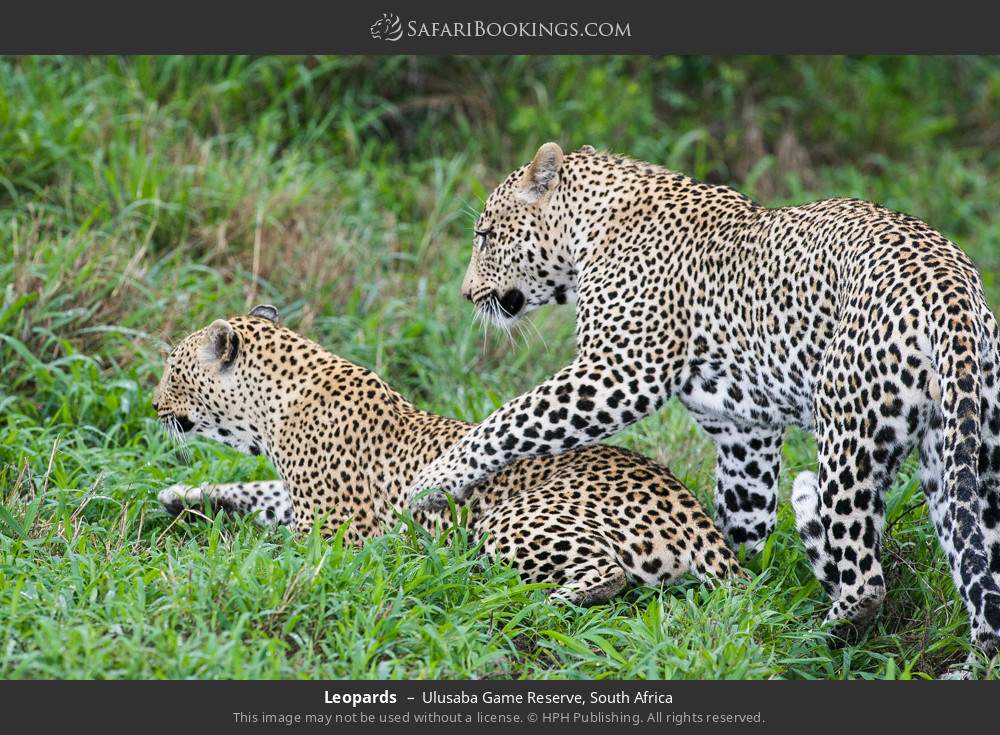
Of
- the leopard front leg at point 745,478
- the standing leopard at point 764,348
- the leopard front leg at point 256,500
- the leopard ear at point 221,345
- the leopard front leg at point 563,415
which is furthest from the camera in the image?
the leopard front leg at point 256,500

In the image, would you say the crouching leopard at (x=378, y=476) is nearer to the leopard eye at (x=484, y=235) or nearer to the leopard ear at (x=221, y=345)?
the leopard ear at (x=221, y=345)

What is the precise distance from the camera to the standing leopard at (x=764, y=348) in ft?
19.7

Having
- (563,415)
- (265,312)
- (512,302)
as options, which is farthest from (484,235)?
(563,415)

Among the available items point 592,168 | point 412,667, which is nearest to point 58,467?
point 412,667

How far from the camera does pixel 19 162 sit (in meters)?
10.4

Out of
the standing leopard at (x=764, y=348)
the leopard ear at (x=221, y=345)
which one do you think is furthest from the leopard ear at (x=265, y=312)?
the standing leopard at (x=764, y=348)

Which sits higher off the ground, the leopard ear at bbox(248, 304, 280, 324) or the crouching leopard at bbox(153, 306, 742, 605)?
the leopard ear at bbox(248, 304, 280, 324)

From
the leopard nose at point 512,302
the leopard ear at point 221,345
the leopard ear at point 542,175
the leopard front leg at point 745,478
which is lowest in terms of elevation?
the leopard front leg at point 745,478

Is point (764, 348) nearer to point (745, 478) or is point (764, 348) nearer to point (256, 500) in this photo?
point (745, 478)

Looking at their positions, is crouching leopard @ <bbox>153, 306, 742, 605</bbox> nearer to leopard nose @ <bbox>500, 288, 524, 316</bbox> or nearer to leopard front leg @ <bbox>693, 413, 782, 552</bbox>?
leopard front leg @ <bbox>693, 413, 782, 552</bbox>

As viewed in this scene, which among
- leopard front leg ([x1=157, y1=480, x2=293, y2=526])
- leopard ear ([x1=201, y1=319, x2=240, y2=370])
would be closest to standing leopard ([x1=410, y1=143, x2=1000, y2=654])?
leopard front leg ([x1=157, y1=480, x2=293, y2=526])

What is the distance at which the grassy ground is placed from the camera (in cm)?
606

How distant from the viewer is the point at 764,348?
22.4 ft
